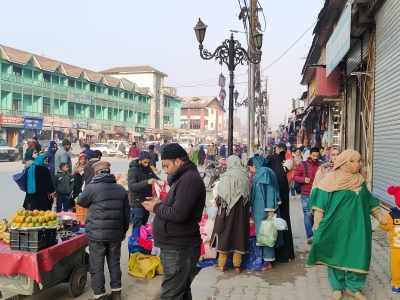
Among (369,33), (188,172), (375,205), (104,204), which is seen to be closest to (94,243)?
(104,204)

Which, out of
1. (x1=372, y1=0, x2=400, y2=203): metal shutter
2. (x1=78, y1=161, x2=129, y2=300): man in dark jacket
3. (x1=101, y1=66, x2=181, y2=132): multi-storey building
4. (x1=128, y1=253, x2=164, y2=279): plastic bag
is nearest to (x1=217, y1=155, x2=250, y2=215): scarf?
(x1=128, y1=253, x2=164, y2=279): plastic bag

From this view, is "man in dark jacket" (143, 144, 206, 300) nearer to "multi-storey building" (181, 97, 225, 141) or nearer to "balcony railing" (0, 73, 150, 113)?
"balcony railing" (0, 73, 150, 113)

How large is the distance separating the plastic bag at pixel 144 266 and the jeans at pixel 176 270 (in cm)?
267

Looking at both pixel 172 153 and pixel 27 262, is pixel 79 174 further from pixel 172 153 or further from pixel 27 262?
pixel 172 153

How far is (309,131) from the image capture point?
31.7 m

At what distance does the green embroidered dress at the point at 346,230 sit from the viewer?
5.02 m

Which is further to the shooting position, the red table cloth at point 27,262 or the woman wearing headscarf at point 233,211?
the woman wearing headscarf at point 233,211

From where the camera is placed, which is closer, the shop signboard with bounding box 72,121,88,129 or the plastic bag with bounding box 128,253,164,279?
the plastic bag with bounding box 128,253,164,279

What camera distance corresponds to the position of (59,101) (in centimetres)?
5678

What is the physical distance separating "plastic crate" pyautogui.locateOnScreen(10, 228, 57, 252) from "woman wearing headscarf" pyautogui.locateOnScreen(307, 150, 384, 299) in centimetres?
288

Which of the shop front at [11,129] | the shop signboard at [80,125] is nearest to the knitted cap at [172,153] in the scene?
the shop front at [11,129]

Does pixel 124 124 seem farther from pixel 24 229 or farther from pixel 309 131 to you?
pixel 24 229

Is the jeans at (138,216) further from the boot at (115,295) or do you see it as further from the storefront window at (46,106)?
the storefront window at (46,106)

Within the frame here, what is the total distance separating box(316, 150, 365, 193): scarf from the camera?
5.04 m
